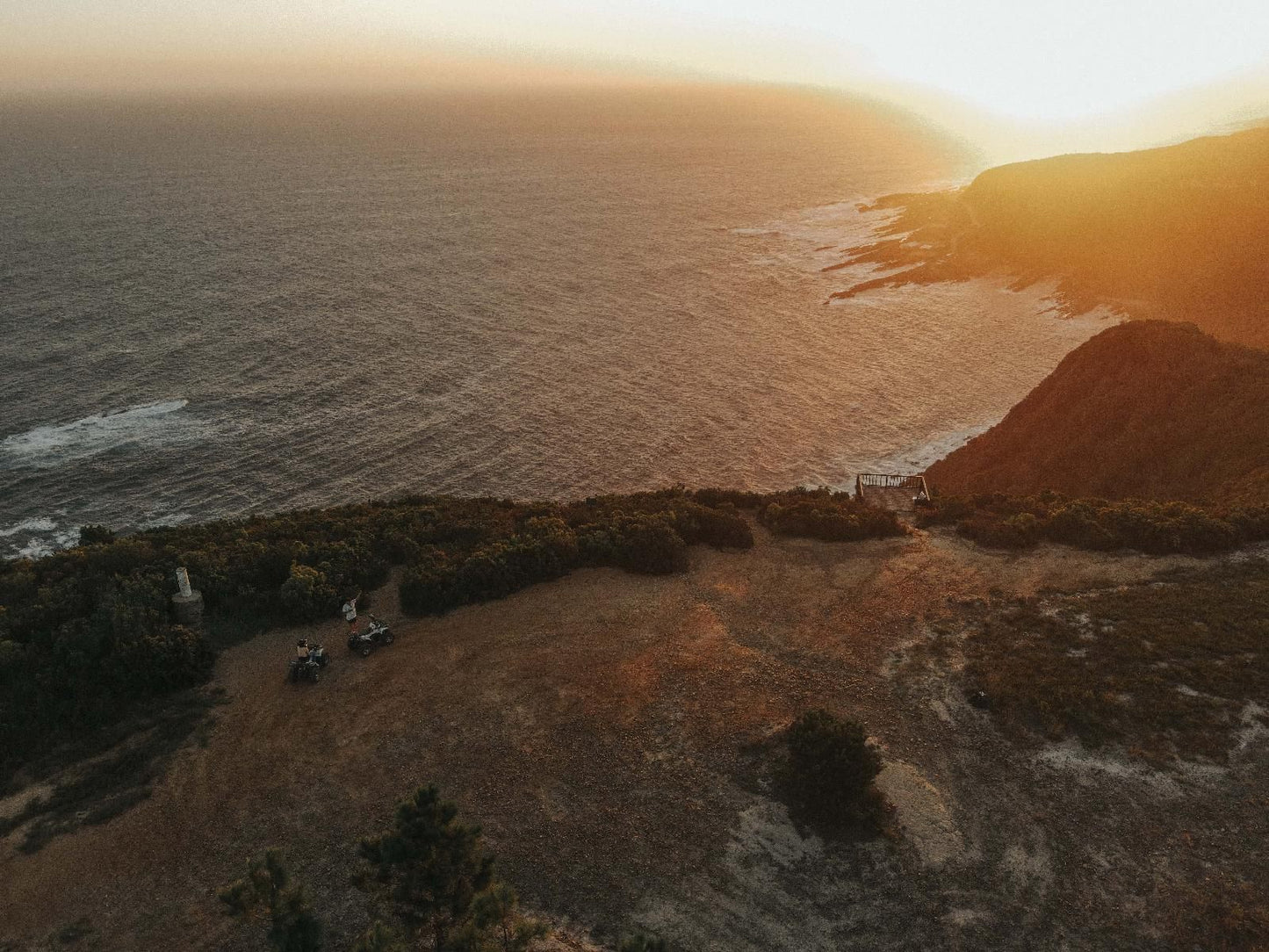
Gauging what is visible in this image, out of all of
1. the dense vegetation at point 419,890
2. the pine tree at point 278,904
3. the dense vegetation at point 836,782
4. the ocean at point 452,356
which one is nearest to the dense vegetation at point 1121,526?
the dense vegetation at point 836,782

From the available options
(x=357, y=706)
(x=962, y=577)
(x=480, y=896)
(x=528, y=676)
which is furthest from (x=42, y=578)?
(x=962, y=577)

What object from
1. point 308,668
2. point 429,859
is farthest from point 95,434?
point 429,859

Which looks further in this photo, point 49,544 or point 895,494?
point 49,544

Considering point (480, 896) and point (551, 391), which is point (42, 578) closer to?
point (480, 896)

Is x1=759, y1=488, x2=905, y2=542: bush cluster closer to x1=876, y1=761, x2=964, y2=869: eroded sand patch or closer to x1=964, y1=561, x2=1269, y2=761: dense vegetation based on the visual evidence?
x1=964, y1=561, x2=1269, y2=761: dense vegetation

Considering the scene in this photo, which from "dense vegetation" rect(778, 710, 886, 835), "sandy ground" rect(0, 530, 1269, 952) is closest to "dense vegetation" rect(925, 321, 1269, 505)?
"sandy ground" rect(0, 530, 1269, 952)

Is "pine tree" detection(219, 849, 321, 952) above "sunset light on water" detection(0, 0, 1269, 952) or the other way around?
above

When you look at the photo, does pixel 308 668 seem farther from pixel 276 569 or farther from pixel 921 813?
pixel 921 813

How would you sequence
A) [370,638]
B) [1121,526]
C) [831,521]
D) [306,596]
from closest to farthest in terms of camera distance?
[370,638]
[306,596]
[1121,526]
[831,521]
